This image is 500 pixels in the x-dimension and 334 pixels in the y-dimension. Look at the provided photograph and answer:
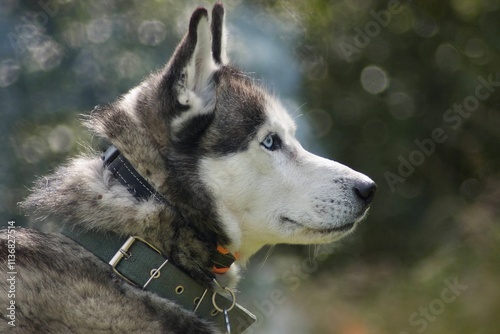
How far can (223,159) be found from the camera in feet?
11.6

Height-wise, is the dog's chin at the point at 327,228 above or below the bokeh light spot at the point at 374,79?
above

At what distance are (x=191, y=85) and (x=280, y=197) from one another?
2.41ft

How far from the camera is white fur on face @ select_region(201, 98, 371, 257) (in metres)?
3.53

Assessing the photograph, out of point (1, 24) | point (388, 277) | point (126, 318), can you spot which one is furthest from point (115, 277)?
point (388, 277)

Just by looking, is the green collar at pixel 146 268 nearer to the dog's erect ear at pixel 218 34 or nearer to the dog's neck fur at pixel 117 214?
the dog's neck fur at pixel 117 214

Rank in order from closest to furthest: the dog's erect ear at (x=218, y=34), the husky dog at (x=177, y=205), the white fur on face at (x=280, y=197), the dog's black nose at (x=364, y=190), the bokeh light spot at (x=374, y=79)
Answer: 1. the husky dog at (x=177, y=205)
2. the white fur on face at (x=280, y=197)
3. the dog's black nose at (x=364, y=190)
4. the dog's erect ear at (x=218, y=34)
5. the bokeh light spot at (x=374, y=79)

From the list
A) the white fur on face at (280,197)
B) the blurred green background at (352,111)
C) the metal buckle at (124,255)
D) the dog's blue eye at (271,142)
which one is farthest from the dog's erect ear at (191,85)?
the blurred green background at (352,111)

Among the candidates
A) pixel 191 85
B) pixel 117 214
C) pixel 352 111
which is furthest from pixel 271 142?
pixel 352 111

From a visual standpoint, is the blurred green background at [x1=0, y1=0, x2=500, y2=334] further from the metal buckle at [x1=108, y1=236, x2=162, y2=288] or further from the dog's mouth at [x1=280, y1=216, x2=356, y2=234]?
the metal buckle at [x1=108, y1=236, x2=162, y2=288]

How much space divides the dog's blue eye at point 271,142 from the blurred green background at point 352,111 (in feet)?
13.5

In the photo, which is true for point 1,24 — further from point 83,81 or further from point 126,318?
point 126,318

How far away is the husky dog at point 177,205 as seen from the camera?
308 cm

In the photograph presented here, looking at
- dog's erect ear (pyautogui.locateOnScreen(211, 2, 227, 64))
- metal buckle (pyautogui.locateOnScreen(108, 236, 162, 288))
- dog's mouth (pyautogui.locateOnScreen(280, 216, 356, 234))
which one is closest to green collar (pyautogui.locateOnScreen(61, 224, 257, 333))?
metal buckle (pyautogui.locateOnScreen(108, 236, 162, 288))

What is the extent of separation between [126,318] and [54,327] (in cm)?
31
